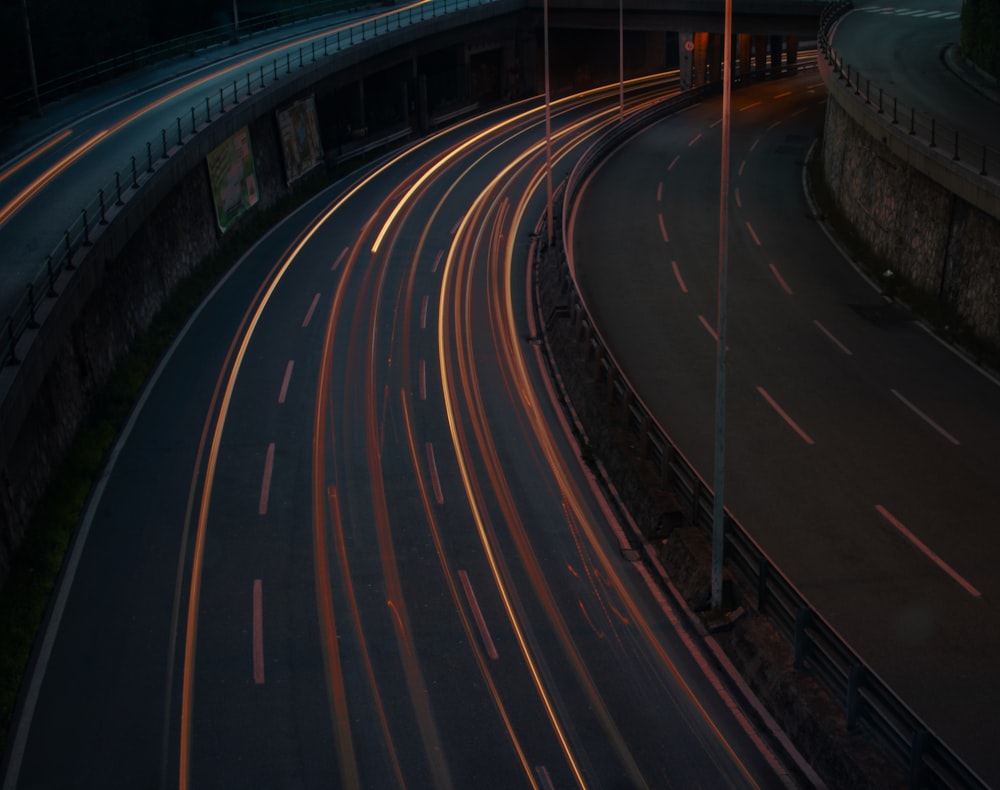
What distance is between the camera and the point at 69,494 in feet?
83.2

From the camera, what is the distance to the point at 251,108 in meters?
45.7

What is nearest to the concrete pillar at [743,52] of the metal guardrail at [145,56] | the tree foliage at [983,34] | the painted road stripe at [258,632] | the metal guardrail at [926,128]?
the metal guardrail at [145,56]

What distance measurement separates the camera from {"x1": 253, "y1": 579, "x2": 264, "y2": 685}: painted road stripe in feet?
64.4

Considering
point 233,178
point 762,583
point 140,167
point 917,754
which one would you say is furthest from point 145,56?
point 917,754

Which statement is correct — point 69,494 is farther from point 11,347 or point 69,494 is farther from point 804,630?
point 804,630

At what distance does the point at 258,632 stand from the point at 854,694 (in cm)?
1024

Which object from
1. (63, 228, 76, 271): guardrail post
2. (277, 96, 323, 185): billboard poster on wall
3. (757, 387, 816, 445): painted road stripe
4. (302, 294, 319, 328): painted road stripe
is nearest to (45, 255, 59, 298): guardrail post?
(63, 228, 76, 271): guardrail post

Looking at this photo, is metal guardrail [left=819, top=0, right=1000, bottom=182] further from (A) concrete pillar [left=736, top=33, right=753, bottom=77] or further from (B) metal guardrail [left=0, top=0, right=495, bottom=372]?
(A) concrete pillar [left=736, top=33, right=753, bottom=77]

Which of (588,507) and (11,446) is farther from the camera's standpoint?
(588,507)

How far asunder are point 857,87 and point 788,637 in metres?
29.8

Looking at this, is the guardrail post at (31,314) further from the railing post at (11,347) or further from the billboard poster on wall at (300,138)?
the billboard poster on wall at (300,138)

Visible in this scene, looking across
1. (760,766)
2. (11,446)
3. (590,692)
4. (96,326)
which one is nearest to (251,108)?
(96,326)

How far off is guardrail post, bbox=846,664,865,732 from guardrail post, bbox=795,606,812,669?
141 centimetres

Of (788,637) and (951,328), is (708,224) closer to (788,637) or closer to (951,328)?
(951,328)
